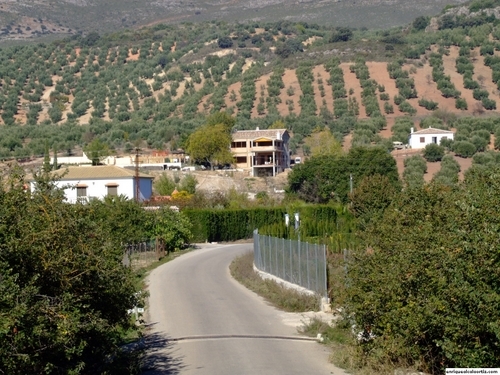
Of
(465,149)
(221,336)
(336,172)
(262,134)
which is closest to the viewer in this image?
(221,336)

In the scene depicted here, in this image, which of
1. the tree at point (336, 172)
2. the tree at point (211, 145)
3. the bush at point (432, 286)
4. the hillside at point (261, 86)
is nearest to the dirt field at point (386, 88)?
the hillside at point (261, 86)

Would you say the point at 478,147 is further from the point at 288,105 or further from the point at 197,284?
the point at 197,284

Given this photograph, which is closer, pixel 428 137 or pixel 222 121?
pixel 428 137

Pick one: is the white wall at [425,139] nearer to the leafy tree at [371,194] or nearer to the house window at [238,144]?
the house window at [238,144]

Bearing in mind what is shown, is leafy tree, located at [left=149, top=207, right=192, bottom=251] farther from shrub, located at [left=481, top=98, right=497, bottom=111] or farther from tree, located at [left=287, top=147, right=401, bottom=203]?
shrub, located at [left=481, top=98, right=497, bottom=111]

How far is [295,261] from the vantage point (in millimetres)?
28922

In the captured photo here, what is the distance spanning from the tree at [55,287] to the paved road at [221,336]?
2.65 metres

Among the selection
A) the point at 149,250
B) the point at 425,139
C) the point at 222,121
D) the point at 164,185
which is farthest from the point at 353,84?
the point at 149,250

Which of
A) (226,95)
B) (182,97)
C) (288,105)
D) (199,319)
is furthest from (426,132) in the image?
(199,319)

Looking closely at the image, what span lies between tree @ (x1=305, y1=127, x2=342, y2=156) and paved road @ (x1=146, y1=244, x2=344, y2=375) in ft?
174

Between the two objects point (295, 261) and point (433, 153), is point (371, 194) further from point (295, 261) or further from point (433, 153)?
point (433, 153)

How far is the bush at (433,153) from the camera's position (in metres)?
81.4

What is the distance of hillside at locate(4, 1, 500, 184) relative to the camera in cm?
10319

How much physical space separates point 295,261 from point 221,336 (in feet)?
31.4
